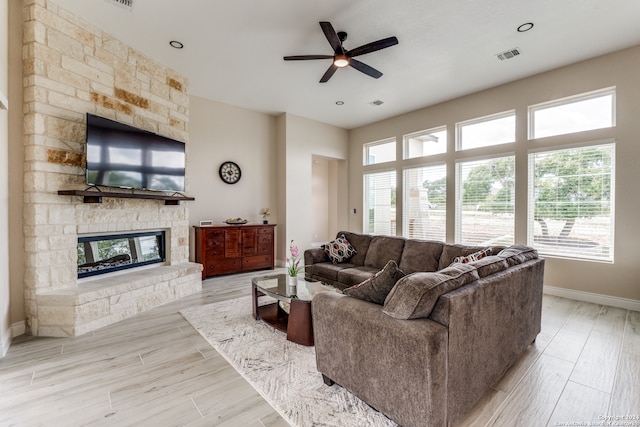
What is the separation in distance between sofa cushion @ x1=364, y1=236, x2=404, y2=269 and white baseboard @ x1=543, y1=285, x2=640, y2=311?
2.25 metres

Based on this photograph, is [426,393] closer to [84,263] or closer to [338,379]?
[338,379]

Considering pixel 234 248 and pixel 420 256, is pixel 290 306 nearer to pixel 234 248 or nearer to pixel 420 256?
pixel 420 256

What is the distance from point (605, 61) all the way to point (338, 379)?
5067 mm

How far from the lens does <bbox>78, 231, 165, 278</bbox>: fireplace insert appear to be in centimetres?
314

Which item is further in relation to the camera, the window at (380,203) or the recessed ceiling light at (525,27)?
the window at (380,203)

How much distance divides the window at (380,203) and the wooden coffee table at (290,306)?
3546 mm

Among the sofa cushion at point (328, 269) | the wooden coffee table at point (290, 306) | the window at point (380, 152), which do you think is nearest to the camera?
the wooden coffee table at point (290, 306)

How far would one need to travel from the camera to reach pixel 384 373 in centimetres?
153

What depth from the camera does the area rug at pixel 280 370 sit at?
167cm

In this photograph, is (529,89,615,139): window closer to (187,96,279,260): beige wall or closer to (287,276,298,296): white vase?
(287,276,298,296): white vase

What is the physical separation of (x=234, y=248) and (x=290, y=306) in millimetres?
2877

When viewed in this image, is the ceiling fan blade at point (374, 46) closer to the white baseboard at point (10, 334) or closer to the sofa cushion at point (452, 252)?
the sofa cushion at point (452, 252)

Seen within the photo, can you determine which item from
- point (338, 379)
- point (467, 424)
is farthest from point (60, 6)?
point (467, 424)

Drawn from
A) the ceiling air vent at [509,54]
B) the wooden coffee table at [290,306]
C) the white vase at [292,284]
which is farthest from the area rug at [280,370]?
the ceiling air vent at [509,54]
